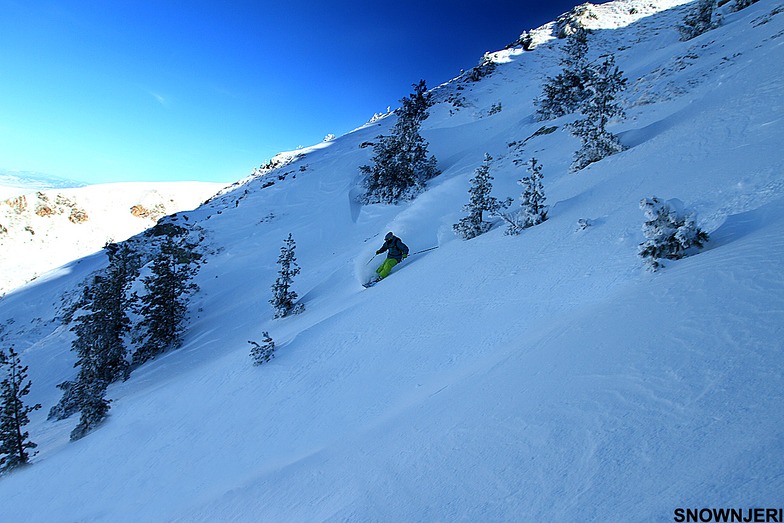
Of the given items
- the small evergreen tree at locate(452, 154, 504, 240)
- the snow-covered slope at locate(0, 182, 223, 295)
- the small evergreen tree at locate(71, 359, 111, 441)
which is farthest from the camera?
the snow-covered slope at locate(0, 182, 223, 295)

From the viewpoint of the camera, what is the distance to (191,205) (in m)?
39.7

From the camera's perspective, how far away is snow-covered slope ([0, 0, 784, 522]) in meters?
1.90

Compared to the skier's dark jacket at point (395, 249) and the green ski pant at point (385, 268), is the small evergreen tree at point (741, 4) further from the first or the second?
the green ski pant at point (385, 268)

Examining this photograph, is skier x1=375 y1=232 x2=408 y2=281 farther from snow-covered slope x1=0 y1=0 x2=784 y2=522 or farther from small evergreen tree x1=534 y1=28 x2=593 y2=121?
small evergreen tree x1=534 y1=28 x2=593 y2=121

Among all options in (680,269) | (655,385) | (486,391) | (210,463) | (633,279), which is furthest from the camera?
(210,463)

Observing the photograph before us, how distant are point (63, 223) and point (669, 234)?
42718mm

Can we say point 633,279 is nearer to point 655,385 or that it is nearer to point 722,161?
point 655,385

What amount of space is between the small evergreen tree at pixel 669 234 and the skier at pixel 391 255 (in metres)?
7.11

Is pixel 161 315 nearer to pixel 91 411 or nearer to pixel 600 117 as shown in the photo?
pixel 91 411

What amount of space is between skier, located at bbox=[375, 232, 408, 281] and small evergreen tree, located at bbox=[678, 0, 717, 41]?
23.4 m

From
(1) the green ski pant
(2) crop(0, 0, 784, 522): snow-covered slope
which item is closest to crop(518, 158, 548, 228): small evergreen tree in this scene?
(2) crop(0, 0, 784, 522): snow-covered slope

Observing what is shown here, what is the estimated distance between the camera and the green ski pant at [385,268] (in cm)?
1055

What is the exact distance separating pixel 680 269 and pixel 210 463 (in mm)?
6184

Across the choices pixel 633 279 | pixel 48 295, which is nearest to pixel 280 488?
pixel 633 279
